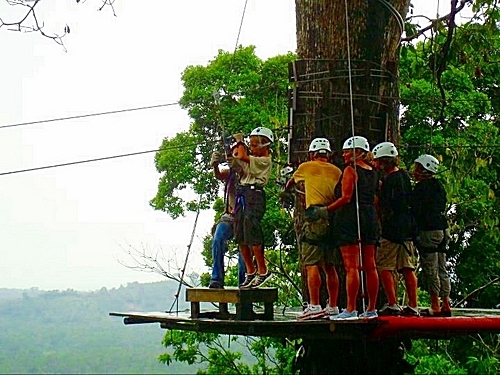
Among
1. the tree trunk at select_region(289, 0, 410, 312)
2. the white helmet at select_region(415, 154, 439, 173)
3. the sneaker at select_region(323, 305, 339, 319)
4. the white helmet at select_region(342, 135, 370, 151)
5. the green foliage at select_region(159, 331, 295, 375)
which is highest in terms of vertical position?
the tree trunk at select_region(289, 0, 410, 312)

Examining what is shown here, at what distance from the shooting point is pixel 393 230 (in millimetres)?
4578

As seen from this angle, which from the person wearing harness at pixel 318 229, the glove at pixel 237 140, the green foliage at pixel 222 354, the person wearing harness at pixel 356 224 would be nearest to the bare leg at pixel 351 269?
the person wearing harness at pixel 356 224

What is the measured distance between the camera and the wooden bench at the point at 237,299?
14.1 feet

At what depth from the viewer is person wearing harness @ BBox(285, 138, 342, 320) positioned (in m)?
4.35

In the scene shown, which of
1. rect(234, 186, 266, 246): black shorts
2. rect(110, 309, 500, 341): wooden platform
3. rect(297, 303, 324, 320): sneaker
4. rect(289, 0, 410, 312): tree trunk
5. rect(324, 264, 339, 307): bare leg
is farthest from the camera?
rect(289, 0, 410, 312): tree trunk

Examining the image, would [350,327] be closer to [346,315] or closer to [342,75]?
[346,315]

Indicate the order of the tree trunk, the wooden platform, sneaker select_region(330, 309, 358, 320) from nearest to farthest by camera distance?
the wooden platform
sneaker select_region(330, 309, 358, 320)
the tree trunk

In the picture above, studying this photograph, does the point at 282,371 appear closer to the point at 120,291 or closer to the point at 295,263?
the point at 295,263

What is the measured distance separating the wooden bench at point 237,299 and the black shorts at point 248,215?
1.17 feet

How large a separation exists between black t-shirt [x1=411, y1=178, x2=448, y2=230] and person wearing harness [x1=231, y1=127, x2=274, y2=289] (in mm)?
794

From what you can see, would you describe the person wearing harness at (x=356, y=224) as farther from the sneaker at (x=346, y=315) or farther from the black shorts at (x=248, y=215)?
the black shorts at (x=248, y=215)

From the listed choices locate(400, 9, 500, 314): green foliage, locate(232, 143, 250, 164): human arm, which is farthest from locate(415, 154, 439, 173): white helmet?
locate(400, 9, 500, 314): green foliage

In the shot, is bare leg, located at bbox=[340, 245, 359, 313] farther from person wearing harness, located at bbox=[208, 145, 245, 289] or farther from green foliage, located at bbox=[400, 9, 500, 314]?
green foliage, located at bbox=[400, 9, 500, 314]

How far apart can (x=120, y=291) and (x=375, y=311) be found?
8.15ft
